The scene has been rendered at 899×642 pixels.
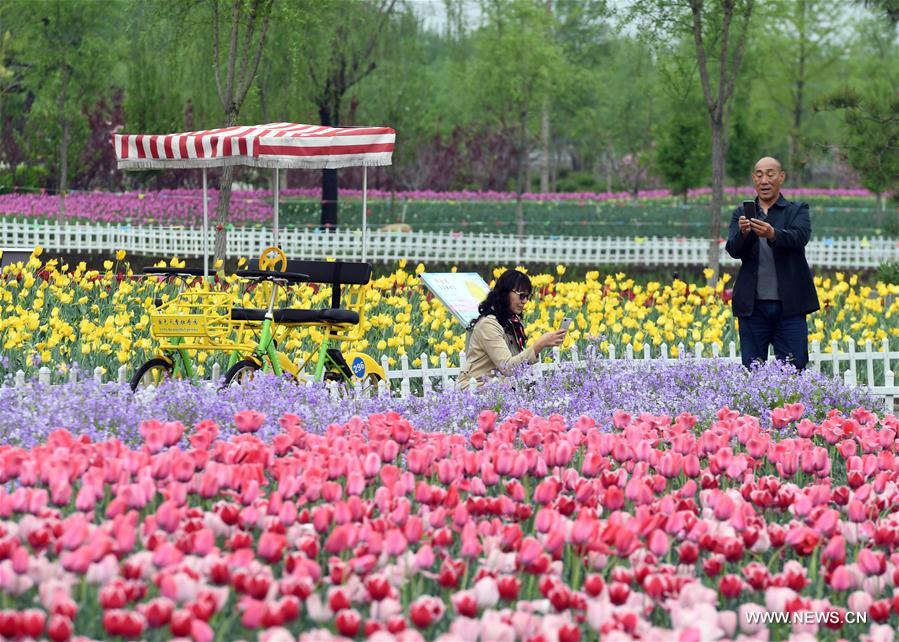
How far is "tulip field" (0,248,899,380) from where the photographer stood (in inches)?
341

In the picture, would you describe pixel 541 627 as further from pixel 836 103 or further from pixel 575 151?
pixel 575 151

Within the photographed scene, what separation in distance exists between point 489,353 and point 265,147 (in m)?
3.19

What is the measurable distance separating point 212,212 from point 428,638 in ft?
94.1

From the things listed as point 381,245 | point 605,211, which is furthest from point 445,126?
point 381,245

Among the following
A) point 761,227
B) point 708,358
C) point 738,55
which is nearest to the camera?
point 761,227

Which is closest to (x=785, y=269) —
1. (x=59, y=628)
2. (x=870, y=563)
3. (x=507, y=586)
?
(x=870, y=563)

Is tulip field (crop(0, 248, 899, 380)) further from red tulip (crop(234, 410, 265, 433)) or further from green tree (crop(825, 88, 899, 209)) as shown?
green tree (crop(825, 88, 899, 209))

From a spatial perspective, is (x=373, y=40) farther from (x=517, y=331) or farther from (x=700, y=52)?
(x=517, y=331)

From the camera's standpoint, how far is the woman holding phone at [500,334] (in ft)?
24.7

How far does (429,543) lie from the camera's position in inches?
145

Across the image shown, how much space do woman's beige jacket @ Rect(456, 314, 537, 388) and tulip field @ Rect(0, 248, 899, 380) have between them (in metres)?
1.12

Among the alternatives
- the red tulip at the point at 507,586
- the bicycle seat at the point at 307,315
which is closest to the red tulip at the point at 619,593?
the red tulip at the point at 507,586

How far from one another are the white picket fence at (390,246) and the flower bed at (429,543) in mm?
19871

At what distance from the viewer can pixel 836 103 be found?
52.9 feet
